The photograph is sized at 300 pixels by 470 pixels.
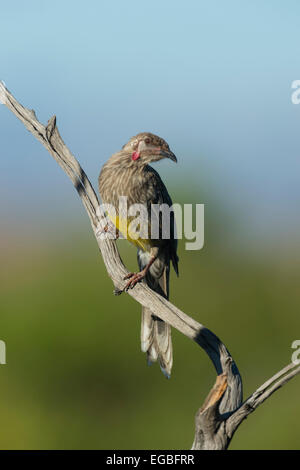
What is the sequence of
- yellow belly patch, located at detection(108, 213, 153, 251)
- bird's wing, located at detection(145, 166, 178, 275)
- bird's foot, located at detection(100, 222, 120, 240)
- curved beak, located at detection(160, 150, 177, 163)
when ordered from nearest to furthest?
bird's foot, located at detection(100, 222, 120, 240) → curved beak, located at detection(160, 150, 177, 163) → yellow belly patch, located at detection(108, 213, 153, 251) → bird's wing, located at detection(145, 166, 178, 275)

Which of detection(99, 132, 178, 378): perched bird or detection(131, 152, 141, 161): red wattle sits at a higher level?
detection(131, 152, 141, 161): red wattle

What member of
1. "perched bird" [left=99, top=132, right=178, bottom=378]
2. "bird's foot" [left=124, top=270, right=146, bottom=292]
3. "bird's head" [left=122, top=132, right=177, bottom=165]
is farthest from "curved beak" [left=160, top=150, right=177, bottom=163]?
"bird's foot" [left=124, top=270, right=146, bottom=292]

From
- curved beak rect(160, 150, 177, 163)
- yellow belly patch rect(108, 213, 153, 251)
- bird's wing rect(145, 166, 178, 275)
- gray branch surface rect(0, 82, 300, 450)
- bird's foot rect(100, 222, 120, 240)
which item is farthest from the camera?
bird's wing rect(145, 166, 178, 275)

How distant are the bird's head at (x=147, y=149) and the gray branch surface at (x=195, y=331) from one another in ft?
2.45

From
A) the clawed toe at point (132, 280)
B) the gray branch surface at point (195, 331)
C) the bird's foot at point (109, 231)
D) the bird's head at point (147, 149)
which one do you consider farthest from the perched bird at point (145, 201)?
→ the gray branch surface at point (195, 331)

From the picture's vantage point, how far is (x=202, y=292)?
1166 cm

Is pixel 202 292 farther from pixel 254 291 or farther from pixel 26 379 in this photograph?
pixel 26 379

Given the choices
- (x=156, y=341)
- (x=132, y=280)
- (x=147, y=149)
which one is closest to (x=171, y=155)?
(x=147, y=149)

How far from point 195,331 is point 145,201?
5.68 ft

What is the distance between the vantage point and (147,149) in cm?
531

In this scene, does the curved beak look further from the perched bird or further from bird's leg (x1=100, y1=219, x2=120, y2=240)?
bird's leg (x1=100, y1=219, x2=120, y2=240)

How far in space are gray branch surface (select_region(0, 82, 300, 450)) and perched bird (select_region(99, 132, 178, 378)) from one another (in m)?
0.64

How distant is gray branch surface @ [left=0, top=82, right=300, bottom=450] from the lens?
3762mm
